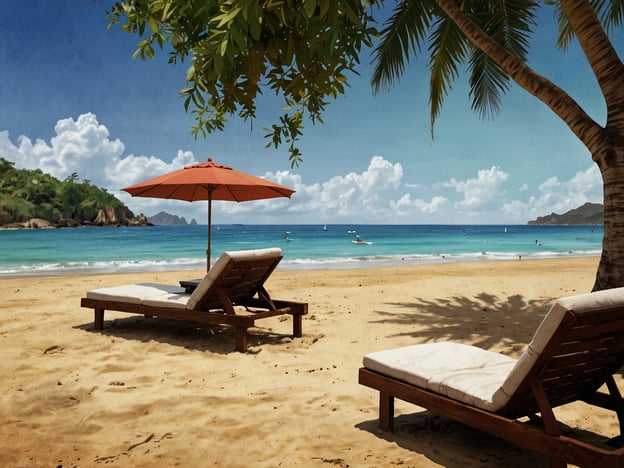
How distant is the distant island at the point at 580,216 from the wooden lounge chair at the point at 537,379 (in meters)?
154

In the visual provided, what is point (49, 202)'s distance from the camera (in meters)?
86.8

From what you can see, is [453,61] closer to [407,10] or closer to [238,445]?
[407,10]

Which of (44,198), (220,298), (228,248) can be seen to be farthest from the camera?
(44,198)

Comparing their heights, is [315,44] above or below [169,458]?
above

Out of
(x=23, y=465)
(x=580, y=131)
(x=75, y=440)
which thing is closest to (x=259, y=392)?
(x=75, y=440)

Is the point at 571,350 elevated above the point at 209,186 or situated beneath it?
situated beneath

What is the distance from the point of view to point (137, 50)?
386cm

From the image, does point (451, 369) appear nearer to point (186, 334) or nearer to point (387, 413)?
point (387, 413)

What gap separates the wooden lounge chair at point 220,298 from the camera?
5.27m

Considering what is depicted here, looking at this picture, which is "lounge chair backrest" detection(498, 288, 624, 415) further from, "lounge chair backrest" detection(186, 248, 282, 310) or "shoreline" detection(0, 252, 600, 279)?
"shoreline" detection(0, 252, 600, 279)

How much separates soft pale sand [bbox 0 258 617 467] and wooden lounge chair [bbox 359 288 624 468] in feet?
1.16

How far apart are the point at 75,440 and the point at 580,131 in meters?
6.10

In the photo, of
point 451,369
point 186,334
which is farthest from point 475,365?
point 186,334

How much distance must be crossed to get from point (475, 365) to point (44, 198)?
9658 centimetres
